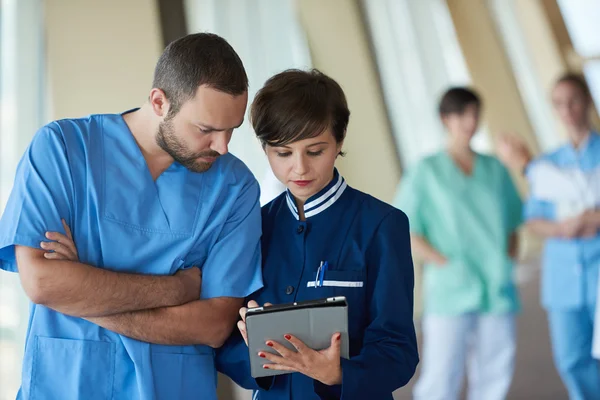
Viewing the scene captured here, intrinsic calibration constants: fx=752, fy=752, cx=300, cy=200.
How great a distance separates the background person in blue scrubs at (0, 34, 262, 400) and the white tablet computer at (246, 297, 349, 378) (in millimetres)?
198

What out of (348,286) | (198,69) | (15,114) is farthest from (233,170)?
(15,114)

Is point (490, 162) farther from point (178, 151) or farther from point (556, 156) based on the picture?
point (178, 151)

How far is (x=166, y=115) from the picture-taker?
1445 millimetres

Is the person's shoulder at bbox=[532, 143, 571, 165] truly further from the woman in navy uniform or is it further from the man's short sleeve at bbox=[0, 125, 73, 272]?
the man's short sleeve at bbox=[0, 125, 73, 272]

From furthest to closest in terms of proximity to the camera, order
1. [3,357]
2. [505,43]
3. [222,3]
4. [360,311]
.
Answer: [505,43]
[222,3]
[3,357]
[360,311]

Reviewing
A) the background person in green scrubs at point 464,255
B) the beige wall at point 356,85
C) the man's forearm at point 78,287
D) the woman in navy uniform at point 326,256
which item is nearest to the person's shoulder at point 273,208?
the woman in navy uniform at point 326,256

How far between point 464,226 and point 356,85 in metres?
1.61

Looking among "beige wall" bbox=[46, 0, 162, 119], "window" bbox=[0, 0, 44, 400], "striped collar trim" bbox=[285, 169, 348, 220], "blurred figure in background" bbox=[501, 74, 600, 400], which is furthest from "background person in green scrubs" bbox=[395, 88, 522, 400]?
"striped collar trim" bbox=[285, 169, 348, 220]

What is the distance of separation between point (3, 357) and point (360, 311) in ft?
6.83

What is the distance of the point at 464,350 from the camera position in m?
3.23

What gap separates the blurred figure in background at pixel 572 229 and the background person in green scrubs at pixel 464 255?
0.50 feet

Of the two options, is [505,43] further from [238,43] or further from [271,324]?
[271,324]

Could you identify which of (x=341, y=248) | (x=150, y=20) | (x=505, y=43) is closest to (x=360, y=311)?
(x=341, y=248)

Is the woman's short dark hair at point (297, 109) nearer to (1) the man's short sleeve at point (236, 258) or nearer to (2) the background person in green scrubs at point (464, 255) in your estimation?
(1) the man's short sleeve at point (236, 258)
